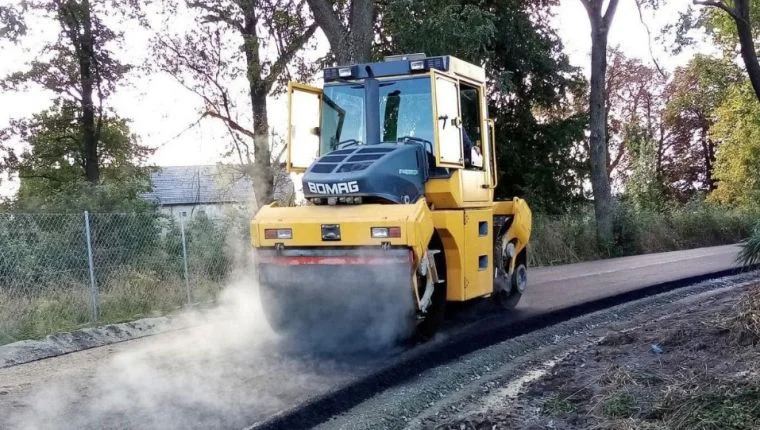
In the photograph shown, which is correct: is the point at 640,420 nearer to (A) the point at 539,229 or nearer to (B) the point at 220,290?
(B) the point at 220,290

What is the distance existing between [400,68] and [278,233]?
2.28m

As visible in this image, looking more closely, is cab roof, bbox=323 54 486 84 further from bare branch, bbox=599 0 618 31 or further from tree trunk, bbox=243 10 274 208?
bare branch, bbox=599 0 618 31

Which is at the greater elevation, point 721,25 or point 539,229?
point 721,25

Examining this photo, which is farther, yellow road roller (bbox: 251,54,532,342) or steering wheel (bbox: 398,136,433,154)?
steering wheel (bbox: 398,136,433,154)

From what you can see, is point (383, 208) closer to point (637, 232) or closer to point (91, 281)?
point (91, 281)

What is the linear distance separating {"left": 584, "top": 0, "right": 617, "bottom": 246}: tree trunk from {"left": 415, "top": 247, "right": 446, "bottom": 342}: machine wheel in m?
13.9

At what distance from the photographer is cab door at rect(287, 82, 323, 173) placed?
325 inches

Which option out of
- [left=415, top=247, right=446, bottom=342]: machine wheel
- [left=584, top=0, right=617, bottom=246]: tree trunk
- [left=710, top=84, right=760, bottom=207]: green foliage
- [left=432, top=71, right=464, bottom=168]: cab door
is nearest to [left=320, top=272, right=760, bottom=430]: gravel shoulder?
[left=415, top=247, right=446, bottom=342]: machine wheel

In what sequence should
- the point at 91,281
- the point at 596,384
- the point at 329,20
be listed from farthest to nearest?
the point at 329,20
the point at 91,281
the point at 596,384

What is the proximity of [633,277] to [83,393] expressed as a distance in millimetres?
9311

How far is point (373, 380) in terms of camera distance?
6.12 metres

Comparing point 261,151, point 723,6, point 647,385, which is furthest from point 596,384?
point 261,151

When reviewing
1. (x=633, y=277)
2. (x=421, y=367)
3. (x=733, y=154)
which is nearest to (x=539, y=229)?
(x=633, y=277)

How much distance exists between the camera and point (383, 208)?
6973 mm
